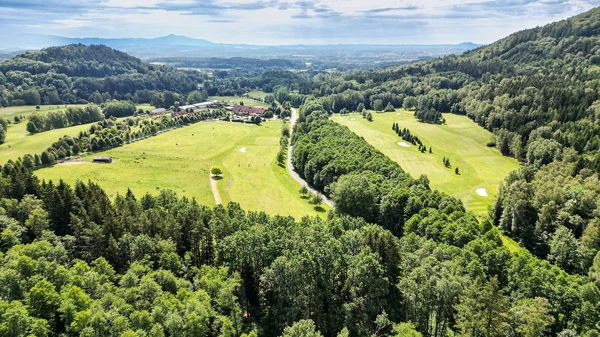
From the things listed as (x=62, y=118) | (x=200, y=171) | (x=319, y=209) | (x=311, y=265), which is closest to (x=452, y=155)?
(x=319, y=209)

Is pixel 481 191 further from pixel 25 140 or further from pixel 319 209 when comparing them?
pixel 25 140

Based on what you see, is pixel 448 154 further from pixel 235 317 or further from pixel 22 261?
pixel 22 261

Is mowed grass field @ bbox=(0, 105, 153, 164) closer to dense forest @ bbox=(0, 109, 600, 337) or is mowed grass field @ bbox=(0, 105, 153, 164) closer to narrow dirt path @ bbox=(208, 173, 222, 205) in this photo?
narrow dirt path @ bbox=(208, 173, 222, 205)

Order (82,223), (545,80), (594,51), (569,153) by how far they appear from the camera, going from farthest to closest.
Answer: (594,51) < (545,80) < (569,153) < (82,223)

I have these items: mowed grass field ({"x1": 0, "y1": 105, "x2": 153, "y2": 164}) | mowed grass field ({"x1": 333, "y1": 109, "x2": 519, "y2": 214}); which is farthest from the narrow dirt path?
mowed grass field ({"x1": 0, "y1": 105, "x2": 153, "y2": 164})

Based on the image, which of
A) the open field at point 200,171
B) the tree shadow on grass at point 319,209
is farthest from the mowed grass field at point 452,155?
the open field at point 200,171

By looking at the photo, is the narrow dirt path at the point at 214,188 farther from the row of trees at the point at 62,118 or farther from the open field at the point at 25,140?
the row of trees at the point at 62,118

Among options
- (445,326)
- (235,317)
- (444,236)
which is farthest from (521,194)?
(235,317)
